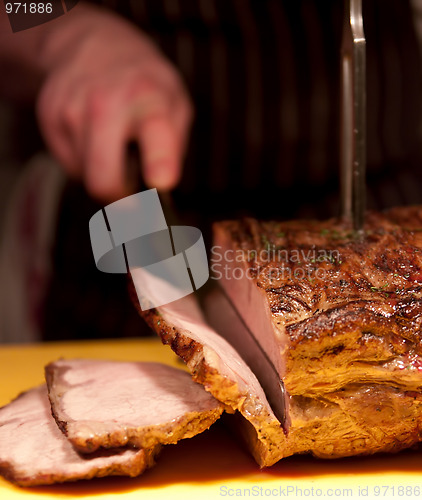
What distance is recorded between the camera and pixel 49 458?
1646 millimetres

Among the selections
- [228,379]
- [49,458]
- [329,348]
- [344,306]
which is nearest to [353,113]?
[344,306]

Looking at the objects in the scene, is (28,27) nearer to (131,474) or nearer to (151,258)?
(151,258)

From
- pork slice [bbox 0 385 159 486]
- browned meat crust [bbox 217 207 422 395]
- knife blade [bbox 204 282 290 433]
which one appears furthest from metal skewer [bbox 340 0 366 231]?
pork slice [bbox 0 385 159 486]

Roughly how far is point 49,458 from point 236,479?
0.50 m

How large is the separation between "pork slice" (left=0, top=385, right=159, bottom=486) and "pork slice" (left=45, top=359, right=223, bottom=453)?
1.6 inches

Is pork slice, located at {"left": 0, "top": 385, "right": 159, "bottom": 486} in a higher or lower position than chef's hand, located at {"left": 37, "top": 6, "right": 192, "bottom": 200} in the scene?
lower

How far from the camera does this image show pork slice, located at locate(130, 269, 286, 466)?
Result: 1.60 m

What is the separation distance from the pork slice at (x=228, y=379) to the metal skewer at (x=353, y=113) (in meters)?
0.66

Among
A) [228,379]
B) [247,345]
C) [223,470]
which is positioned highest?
[228,379]

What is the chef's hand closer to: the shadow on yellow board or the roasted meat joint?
the roasted meat joint

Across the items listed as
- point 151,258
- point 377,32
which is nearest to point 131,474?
point 151,258

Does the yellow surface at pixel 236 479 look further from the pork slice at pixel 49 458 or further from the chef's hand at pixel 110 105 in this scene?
the chef's hand at pixel 110 105

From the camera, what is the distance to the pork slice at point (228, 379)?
5.24 ft

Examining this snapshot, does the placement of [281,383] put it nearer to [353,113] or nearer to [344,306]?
[344,306]
